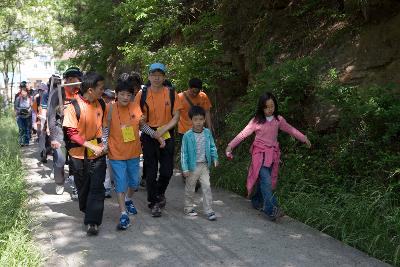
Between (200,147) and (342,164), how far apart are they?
1976mm

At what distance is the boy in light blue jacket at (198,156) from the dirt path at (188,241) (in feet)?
1.23

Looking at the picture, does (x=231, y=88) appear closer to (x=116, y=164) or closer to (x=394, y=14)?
(x=394, y=14)

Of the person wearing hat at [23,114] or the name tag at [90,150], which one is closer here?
the name tag at [90,150]

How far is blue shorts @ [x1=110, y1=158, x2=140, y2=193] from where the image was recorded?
18.6 ft

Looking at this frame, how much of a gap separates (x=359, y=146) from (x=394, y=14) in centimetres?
239

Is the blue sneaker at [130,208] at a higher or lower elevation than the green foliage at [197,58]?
lower

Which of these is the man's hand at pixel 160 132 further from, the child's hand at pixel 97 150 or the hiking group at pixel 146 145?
the child's hand at pixel 97 150

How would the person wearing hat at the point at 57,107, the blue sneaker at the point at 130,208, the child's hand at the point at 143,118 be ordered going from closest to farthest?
1. the child's hand at the point at 143,118
2. the blue sneaker at the point at 130,208
3. the person wearing hat at the point at 57,107

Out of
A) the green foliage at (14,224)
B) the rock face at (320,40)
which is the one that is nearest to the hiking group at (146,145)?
the green foliage at (14,224)

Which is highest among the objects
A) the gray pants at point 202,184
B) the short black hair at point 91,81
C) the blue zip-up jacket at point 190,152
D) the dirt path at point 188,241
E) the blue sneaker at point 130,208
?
the short black hair at point 91,81

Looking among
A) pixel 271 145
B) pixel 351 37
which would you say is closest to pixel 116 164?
pixel 271 145

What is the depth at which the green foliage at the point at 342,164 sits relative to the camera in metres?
5.22

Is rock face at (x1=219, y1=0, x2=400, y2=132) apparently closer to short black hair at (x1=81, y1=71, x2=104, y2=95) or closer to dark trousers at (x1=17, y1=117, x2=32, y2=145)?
short black hair at (x1=81, y1=71, x2=104, y2=95)

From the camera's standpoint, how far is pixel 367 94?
6.23m
